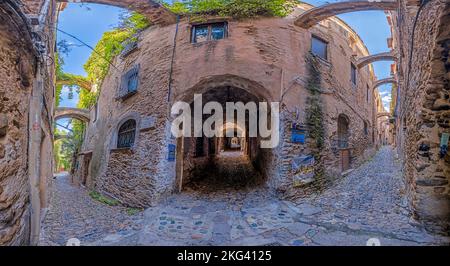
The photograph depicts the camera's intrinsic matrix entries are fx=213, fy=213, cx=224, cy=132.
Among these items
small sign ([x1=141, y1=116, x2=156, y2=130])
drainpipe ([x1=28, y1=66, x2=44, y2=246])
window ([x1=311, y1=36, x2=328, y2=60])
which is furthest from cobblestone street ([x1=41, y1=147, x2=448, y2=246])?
window ([x1=311, y1=36, x2=328, y2=60])

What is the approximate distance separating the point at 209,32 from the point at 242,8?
1.17 meters

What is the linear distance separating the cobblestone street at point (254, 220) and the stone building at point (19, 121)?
1.11 meters

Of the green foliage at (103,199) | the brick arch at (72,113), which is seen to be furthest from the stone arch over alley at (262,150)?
the brick arch at (72,113)

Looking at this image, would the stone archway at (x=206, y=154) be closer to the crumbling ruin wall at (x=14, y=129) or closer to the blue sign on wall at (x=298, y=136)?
the blue sign on wall at (x=298, y=136)

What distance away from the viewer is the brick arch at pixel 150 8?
5.66 meters

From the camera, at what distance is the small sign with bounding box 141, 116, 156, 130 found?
6004 millimetres

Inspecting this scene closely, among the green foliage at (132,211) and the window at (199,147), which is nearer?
the green foliage at (132,211)

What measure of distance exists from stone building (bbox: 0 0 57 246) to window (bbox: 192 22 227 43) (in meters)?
3.86

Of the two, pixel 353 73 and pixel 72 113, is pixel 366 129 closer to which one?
pixel 353 73

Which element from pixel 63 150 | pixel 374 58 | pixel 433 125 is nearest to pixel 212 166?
pixel 433 125

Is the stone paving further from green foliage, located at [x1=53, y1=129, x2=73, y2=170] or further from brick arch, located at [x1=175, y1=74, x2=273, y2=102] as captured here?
green foliage, located at [x1=53, y1=129, x2=73, y2=170]

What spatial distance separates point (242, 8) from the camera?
20.4 feet

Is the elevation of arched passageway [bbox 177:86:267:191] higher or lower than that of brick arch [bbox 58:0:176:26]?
lower

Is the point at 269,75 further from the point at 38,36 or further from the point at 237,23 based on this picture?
the point at 38,36
